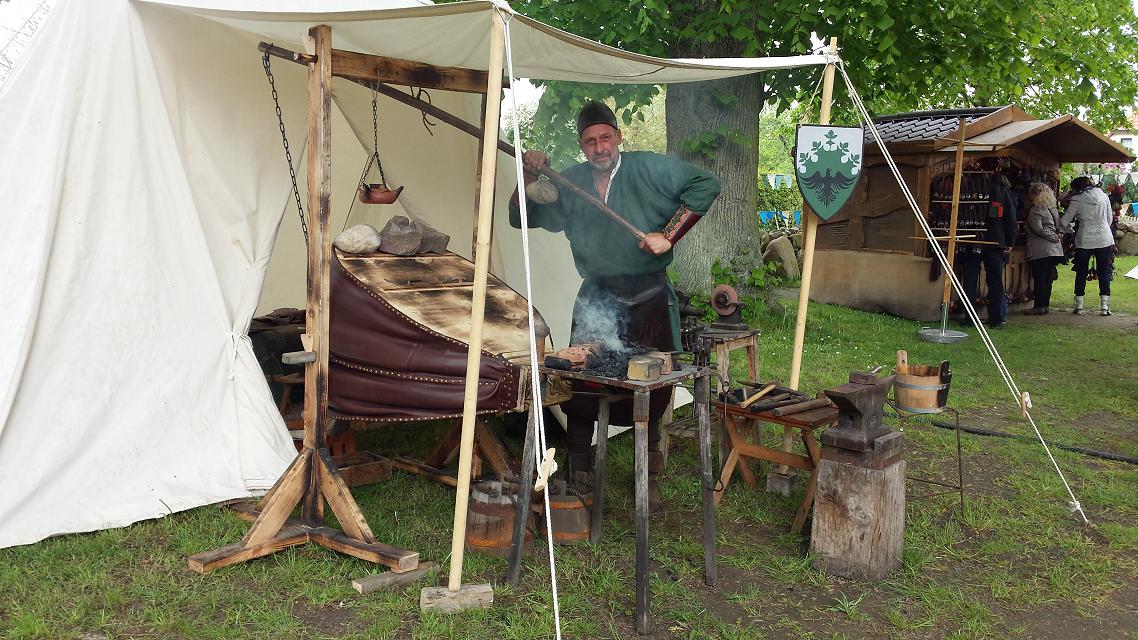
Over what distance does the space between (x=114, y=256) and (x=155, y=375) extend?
1.69 feet

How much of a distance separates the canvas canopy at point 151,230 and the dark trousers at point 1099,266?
299 inches

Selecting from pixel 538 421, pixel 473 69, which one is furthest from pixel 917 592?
pixel 473 69

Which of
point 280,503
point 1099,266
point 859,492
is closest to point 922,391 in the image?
point 859,492

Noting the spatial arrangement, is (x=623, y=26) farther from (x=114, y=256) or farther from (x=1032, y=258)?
(x=1032, y=258)

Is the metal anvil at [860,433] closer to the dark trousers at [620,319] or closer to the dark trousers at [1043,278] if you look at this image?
the dark trousers at [620,319]

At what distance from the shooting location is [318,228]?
3523 mm

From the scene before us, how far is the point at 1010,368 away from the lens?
754 cm

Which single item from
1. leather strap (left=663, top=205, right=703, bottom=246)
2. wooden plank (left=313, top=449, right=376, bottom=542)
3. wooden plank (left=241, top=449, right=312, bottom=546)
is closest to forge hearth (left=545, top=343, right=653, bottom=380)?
leather strap (left=663, top=205, right=703, bottom=246)

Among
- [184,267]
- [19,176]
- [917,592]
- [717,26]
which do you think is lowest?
[917,592]

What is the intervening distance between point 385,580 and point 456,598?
0.33 meters

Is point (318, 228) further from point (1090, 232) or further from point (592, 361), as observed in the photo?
point (1090, 232)

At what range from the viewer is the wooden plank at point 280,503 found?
11.5ft

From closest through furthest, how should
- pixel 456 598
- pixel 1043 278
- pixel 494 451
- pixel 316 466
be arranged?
pixel 456 598 → pixel 316 466 → pixel 494 451 → pixel 1043 278

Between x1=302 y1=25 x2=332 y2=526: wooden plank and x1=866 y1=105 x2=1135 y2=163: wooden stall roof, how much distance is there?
686cm
